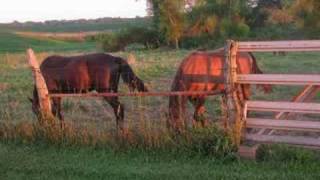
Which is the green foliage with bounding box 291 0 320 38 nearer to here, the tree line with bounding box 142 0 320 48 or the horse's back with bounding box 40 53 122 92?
the tree line with bounding box 142 0 320 48

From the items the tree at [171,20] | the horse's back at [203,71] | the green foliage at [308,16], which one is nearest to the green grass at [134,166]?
the horse's back at [203,71]

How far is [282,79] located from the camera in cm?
786

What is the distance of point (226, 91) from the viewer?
8.27m

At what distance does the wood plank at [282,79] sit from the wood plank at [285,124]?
52 cm

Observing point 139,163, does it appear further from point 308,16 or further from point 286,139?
point 308,16

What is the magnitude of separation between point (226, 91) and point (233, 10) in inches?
1777

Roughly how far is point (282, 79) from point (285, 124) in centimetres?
60

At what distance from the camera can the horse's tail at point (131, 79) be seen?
11071 mm

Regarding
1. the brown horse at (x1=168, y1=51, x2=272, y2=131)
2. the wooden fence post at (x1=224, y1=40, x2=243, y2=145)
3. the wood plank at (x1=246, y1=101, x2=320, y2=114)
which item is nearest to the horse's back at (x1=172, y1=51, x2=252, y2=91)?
the brown horse at (x1=168, y1=51, x2=272, y2=131)

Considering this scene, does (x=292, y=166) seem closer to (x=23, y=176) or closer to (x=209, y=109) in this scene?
(x=23, y=176)

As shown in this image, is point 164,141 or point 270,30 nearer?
point 164,141

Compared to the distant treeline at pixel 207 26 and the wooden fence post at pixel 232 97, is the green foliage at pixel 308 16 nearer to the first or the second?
the distant treeline at pixel 207 26

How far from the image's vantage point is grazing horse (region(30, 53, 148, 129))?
11250 mm

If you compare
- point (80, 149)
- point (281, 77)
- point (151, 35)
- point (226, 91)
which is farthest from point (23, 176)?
point (151, 35)
